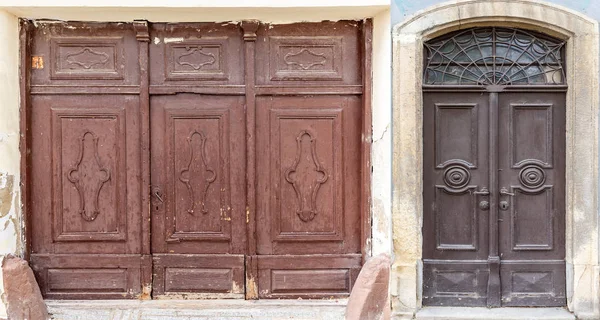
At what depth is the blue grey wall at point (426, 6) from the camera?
5336 mm

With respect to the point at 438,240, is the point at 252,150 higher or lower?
higher

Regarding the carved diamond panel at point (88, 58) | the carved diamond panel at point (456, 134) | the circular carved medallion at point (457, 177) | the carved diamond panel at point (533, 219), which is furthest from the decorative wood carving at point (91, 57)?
the carved diamond panel at point (533, 219)

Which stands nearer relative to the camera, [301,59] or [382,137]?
[382,137]

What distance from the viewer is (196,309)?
5.39 m

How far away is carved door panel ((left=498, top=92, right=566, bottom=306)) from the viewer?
558 cm

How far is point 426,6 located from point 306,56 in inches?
45.7

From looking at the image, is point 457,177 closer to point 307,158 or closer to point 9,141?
point 307,158

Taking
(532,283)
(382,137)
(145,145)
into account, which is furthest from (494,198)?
(145,145)

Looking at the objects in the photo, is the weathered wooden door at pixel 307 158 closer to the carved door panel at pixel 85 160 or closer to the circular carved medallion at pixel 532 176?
the carved door panel at pixel 85 160

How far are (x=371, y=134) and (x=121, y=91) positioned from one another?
230 cm

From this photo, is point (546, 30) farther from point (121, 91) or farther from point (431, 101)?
point (121, 91)

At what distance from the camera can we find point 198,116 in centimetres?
548

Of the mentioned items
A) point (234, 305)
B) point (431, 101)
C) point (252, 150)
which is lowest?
point (234, 305)

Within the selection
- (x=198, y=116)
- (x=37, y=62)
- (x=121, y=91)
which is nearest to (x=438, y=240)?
(x=198, y=116)
